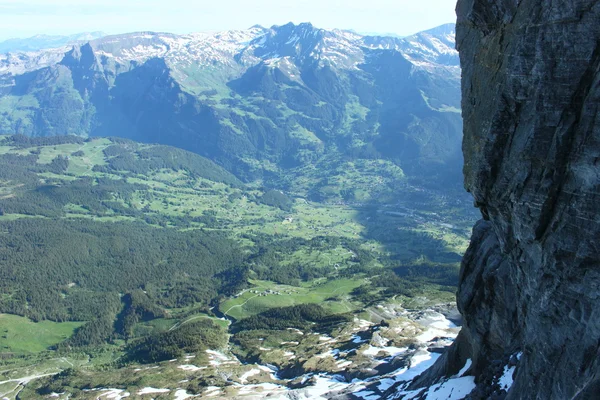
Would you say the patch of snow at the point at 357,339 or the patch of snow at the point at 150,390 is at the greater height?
the patch of snow at the point at 357,339

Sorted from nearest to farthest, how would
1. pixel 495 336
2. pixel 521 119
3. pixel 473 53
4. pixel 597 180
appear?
pixel 597 180, pixel 521 119, pixel 473 53, pixel 495 336

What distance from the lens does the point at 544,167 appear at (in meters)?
29.7

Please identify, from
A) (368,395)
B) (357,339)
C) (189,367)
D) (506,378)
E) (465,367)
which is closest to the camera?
(506,378)

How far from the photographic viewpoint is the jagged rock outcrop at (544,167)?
2700 cm

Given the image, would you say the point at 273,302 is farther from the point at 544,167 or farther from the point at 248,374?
the point at 544,167

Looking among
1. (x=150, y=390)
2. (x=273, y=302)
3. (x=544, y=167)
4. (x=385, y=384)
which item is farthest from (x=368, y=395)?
(x=273, y=302)

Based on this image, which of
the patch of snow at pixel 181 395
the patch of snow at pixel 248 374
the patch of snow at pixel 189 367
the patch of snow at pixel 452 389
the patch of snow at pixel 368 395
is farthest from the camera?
the patch of snow at pixel 189 367

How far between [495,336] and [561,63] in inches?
1268

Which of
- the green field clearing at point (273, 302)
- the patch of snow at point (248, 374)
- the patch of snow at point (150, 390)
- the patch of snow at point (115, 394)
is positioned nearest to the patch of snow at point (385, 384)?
the patch of snow at point (248, 374)

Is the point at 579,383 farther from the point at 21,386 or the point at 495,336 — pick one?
the point at 21,386

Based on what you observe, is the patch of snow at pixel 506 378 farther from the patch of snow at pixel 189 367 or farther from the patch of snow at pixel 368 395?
the patch of snow at pixel 189 367

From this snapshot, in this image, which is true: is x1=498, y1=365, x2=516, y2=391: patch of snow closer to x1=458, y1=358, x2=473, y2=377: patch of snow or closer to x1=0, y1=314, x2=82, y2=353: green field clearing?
x1=458, y1=358, x2=473, y2=377: patch of snow

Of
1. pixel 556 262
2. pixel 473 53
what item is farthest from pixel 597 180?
pixel 473 53

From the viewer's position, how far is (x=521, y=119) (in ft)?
103
